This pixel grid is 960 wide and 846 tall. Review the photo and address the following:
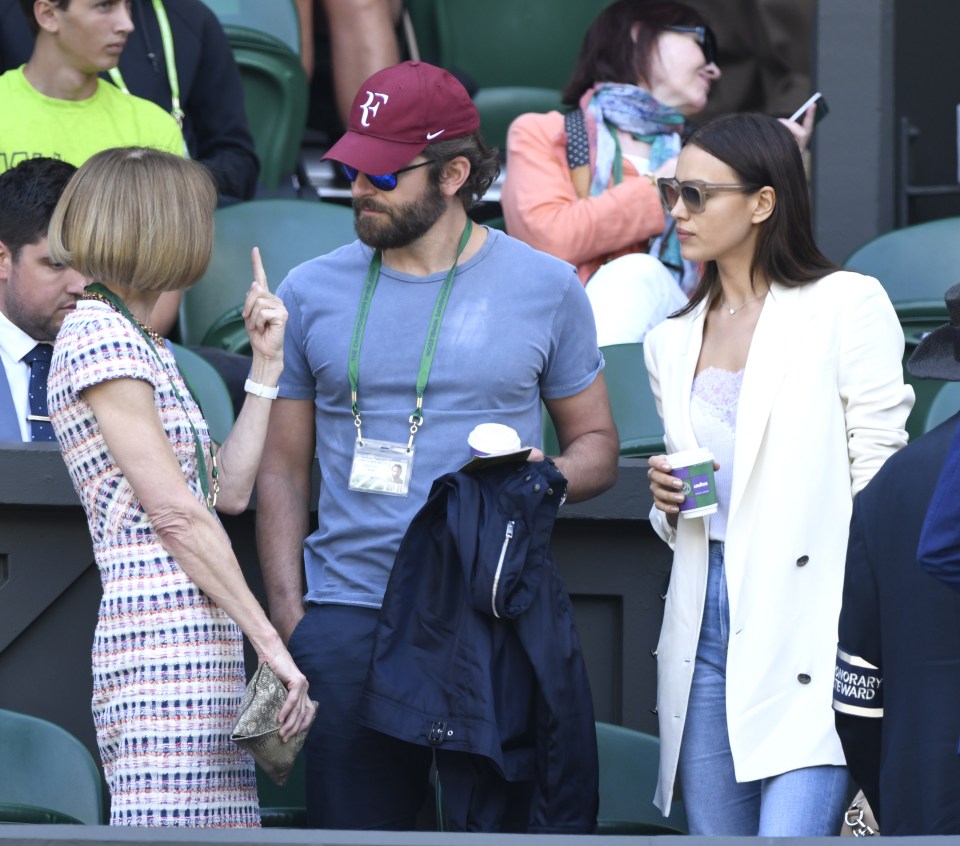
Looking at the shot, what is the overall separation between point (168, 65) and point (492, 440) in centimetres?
307

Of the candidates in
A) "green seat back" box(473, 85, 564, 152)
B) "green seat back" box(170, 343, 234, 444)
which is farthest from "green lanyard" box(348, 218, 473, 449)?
"green seat back" box(473, 85, 564, 152)

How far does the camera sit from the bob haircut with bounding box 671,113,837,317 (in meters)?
3.57

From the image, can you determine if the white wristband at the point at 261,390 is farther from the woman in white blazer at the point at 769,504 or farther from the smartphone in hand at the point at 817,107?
the smartphone in hand at the point at 817,107

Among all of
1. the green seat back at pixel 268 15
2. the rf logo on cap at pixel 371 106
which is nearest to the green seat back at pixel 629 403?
the rf logo on cap at pixel 371 106

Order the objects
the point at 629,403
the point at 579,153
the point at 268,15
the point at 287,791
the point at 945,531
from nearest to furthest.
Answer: the point at 945,531, the point at 287,791, the point at 629,403, the point at 579,153, the point at 268,15

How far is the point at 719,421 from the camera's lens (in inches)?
139

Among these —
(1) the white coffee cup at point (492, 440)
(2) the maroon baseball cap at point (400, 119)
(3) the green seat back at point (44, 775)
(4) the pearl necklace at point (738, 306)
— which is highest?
(2) the maroon baseball cap at point (400, 119)

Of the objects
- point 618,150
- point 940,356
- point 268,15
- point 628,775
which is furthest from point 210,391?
point 268,15

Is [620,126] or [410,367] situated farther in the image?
[620,126]

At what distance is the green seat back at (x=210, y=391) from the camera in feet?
14.3

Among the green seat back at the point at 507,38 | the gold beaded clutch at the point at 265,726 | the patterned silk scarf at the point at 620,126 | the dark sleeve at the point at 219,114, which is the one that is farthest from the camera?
the green seat back at the point at 507,38

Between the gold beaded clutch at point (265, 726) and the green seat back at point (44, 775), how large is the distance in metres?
0.48

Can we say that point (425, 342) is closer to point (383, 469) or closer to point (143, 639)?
point (383, 469)

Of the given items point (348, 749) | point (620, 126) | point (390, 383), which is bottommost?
point (348, 749)
